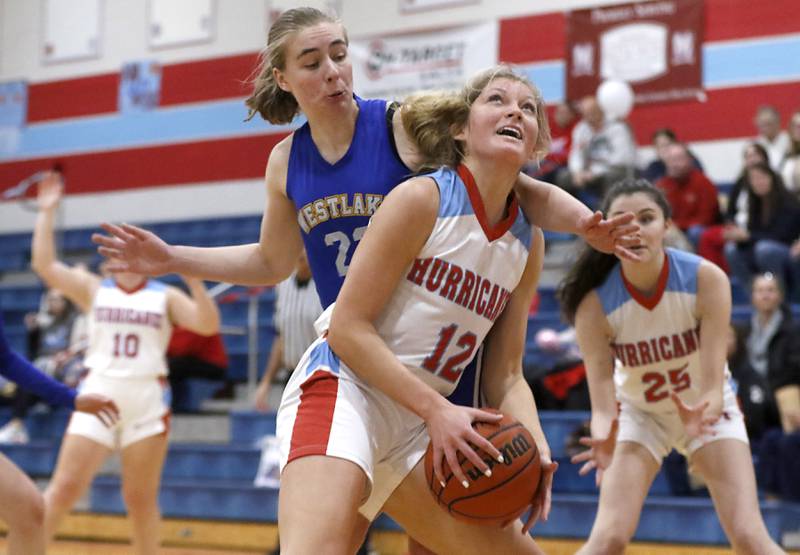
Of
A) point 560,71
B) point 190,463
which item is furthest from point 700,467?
point 560,71

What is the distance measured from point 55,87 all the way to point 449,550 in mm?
14230

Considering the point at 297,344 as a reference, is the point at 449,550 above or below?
above

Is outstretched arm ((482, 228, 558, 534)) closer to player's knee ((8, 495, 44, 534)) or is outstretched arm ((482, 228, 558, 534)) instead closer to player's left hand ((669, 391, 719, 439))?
player's left hand ((669, 391, 719, 439))

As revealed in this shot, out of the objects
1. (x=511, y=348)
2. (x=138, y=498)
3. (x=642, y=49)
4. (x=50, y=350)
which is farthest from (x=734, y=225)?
(x=50, y=350)

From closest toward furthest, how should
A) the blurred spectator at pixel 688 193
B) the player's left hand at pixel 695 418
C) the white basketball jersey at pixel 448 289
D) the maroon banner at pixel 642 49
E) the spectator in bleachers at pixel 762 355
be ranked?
1. the white basketball jersey at pixel 448 289
2. the player's left hand at pixel 695 418
3. the spectator in bleachers at pixel 762 355
4. the blurred spectator at pixel 688 193
5. the maroon banner at pixel 642 49

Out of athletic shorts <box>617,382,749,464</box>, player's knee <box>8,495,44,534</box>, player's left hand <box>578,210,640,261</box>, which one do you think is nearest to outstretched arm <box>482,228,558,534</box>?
player's left hand <box>578,210,640,261</box>

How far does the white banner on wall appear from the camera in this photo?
41.4ft

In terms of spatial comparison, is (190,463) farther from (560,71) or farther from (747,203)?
(560,71)

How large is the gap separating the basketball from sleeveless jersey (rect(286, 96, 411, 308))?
735 millimetres

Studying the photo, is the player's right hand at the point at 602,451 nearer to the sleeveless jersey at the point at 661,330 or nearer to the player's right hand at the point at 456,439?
the sleeveless jersey at the point at 661,330

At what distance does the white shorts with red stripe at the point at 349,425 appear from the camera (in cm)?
274

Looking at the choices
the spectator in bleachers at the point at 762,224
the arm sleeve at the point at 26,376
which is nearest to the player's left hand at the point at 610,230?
the arm sleeve at the point at 26,376

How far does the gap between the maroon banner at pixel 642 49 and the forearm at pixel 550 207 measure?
8861 mm

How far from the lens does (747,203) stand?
8.83 metres
